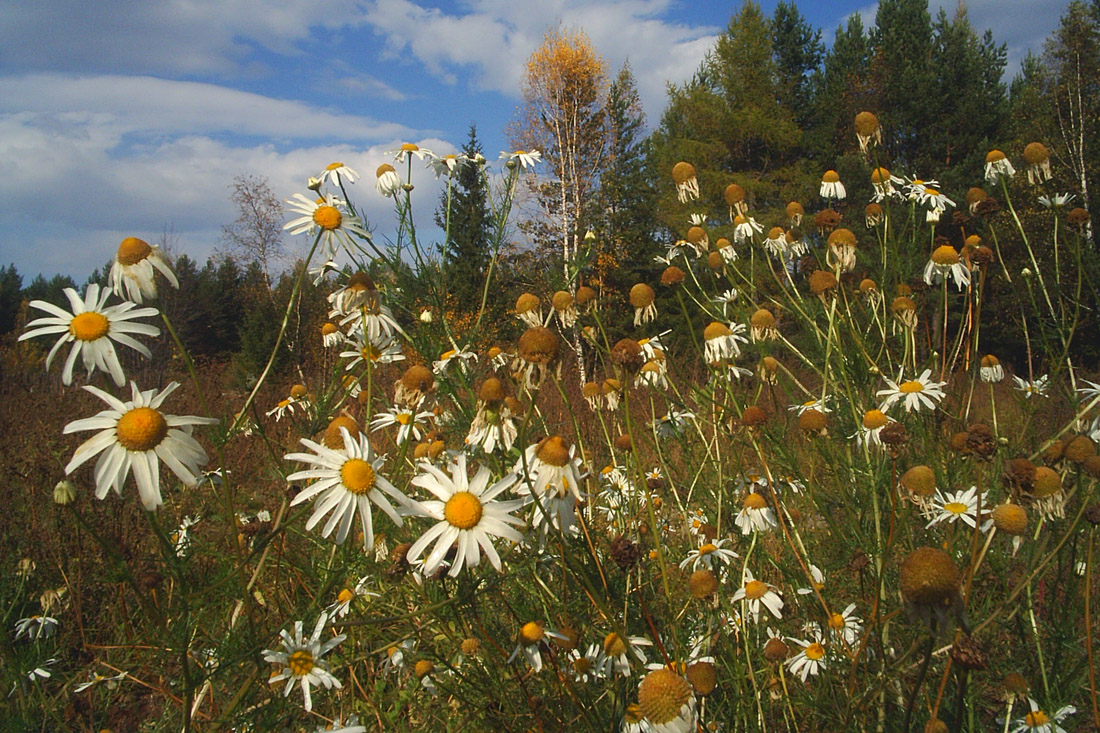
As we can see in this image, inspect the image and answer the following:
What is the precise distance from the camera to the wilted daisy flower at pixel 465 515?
1217mm

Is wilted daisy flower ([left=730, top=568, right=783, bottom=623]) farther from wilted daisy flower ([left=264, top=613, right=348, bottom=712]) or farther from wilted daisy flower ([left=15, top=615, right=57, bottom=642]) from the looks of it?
wilted daisy flower ([left=15, top=615, right=57, bottom=642])

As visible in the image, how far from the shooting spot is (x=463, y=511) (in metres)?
1.25

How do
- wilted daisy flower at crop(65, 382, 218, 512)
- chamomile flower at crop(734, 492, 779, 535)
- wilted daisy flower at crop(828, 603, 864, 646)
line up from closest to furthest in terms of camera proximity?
wilted daisy flower at crop(65, 382, 218, 512)
wilted daisy flower at crop(828, 603, 864, 646)
chamomile flower at crop(734, 492, 779, 535)

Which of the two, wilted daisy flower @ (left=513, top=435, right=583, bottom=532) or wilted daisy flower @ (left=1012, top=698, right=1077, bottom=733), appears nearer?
wilted daisy flower @ (left=513, top=435, right=583, bottom=532)

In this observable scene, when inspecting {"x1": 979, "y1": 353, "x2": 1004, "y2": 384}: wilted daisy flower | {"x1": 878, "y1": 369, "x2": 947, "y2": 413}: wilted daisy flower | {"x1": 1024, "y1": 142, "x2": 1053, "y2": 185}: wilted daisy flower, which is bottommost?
{"x1": 979, "y1": 353, "x2": 1004, "y2": 384}: wilted daisy flower

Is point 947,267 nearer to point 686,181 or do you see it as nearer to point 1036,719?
point 686,181

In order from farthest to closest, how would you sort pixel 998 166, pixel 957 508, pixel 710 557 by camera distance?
1. pixel 998 166
2. pixel 710 557
3. pixel 957 508

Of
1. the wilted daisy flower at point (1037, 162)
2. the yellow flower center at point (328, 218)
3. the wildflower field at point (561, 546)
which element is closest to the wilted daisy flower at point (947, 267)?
the wildflower field at point (561, 546)

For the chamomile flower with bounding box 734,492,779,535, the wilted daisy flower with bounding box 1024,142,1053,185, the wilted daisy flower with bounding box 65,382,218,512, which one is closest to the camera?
the wilted daisy flower with bounding box 65,382,218,512

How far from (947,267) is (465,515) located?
2.37 m

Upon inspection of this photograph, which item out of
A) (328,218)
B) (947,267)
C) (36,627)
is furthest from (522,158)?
(36,627)

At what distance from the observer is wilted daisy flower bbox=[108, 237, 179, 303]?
4.47 ft

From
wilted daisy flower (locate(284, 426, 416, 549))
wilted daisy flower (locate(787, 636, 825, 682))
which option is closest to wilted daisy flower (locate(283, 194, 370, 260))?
wilted daisy flower (locate(284, 426, 416, 549))

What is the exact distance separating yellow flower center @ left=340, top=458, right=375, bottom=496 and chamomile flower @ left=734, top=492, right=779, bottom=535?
4.16 feet
